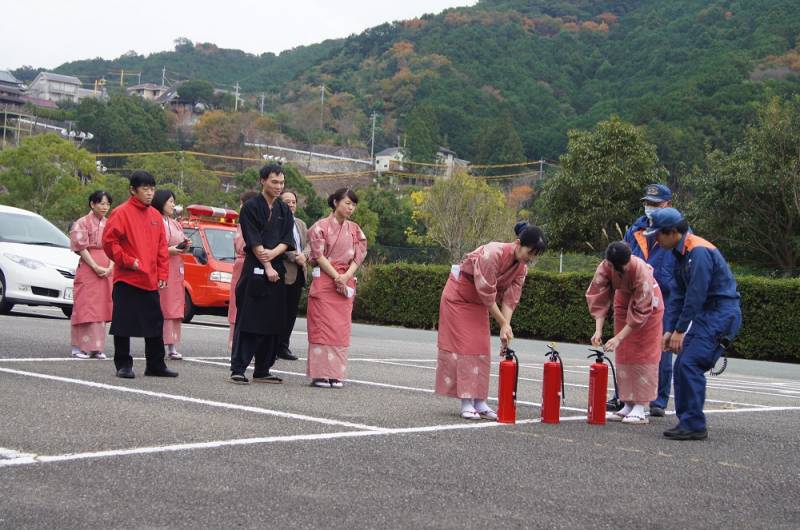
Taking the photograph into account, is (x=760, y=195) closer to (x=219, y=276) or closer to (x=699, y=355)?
(x=219, y=276)

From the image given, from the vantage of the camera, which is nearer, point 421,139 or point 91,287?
point 91,287

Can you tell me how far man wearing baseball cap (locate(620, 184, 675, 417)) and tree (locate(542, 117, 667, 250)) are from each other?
37.2 meters

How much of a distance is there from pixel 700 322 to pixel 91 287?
673 centimetres

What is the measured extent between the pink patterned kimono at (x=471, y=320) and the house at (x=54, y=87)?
182 meters

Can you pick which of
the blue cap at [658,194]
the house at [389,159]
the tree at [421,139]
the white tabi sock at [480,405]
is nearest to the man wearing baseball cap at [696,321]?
the white tabi sock at [480,405]

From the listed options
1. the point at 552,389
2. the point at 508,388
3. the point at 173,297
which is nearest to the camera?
the point at 508,388

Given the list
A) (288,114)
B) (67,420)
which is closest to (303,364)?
(67,420)

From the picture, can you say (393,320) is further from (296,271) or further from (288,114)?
→ (288,114)

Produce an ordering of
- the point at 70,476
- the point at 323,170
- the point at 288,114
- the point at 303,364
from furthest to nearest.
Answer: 1. the point at 288,114
2. the point at 323,170
3. the point at 303,364
4. the point at 70,476

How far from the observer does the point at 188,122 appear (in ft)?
477

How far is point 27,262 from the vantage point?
672 inches

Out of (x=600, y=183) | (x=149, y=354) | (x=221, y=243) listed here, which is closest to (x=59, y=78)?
(x=600, y=183)

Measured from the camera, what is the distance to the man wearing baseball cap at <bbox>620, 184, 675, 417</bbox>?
353 inches

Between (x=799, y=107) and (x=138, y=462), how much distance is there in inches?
1657
